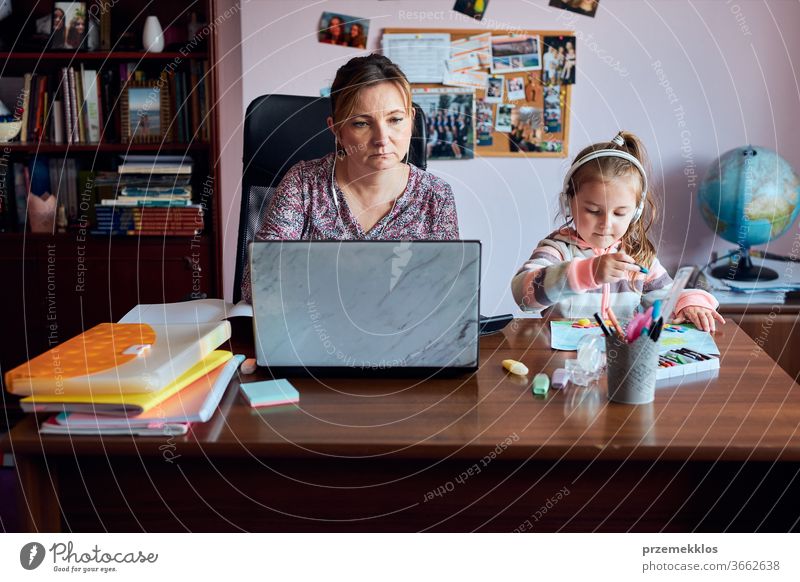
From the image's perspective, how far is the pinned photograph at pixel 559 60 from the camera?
123 inches

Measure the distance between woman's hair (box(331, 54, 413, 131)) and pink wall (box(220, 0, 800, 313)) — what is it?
1327mm

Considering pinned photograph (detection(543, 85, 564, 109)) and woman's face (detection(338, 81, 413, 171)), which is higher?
pinned photograph (detection(543, 85, 564, 109))

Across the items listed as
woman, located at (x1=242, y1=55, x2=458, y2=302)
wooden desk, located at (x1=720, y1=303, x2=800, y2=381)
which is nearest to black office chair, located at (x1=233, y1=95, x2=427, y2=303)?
woman, located at (x1=242, y1=55, x2=458, y2=302)

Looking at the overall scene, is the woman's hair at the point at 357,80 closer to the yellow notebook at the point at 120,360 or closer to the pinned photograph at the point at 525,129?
the yellow notebook at the point at 120,360

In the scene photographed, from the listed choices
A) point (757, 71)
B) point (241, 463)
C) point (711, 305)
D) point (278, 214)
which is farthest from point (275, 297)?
point (757, 71)

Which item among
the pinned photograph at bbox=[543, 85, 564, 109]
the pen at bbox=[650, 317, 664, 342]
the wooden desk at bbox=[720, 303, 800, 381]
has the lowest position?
the wooden desk at bbox=[720, 303, 800, 381]

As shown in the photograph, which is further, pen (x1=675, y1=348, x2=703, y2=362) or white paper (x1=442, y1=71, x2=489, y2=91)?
white paper (x1=442, y1=71, x2=489, y2=91)

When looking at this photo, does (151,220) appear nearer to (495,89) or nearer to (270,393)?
(495,89)

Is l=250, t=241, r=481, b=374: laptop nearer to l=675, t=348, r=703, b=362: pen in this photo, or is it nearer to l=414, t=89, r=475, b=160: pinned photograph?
l=675, t=348, r=703, b=362: pen

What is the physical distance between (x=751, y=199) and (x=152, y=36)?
219 cm

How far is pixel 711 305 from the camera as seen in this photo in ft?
5.35

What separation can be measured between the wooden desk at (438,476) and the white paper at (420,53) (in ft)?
6.99

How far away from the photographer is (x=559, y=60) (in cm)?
314

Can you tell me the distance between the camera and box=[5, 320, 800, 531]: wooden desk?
110 cm
